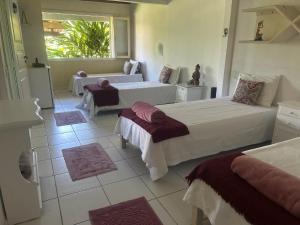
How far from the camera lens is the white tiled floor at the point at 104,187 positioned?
6.04 feet

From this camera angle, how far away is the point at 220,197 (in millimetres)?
1302

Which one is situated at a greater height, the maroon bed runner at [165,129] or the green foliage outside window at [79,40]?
the green foliage outside window at [79,40]

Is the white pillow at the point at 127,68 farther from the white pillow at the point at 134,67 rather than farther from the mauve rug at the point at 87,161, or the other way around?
the mauve rug at the point at 87,161

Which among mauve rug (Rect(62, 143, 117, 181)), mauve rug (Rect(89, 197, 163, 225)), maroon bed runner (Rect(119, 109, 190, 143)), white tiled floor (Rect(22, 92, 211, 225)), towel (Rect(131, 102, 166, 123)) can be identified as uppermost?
towel (Rect(131, 102, 166, 123))

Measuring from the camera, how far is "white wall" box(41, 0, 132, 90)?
6113 millimetres

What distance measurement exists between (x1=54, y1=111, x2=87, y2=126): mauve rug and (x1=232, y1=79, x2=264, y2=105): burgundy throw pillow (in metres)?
2.71

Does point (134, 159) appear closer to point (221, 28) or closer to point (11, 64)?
point (11, 64)

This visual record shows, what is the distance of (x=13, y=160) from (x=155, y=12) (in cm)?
509

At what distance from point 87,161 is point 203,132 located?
1.41m

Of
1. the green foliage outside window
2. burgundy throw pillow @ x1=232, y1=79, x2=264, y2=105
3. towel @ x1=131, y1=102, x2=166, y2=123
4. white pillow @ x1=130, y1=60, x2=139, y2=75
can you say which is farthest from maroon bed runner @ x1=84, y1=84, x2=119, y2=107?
the green foliage outside window

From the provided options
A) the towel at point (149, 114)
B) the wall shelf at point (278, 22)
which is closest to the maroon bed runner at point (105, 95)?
the towel at point (149, 114)

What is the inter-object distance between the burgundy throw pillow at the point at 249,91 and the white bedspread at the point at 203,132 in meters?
0.13

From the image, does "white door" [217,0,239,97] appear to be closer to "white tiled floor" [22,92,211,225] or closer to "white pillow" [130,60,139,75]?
"white tiled floor" [22,92,211,225]

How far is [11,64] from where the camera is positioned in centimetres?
328
